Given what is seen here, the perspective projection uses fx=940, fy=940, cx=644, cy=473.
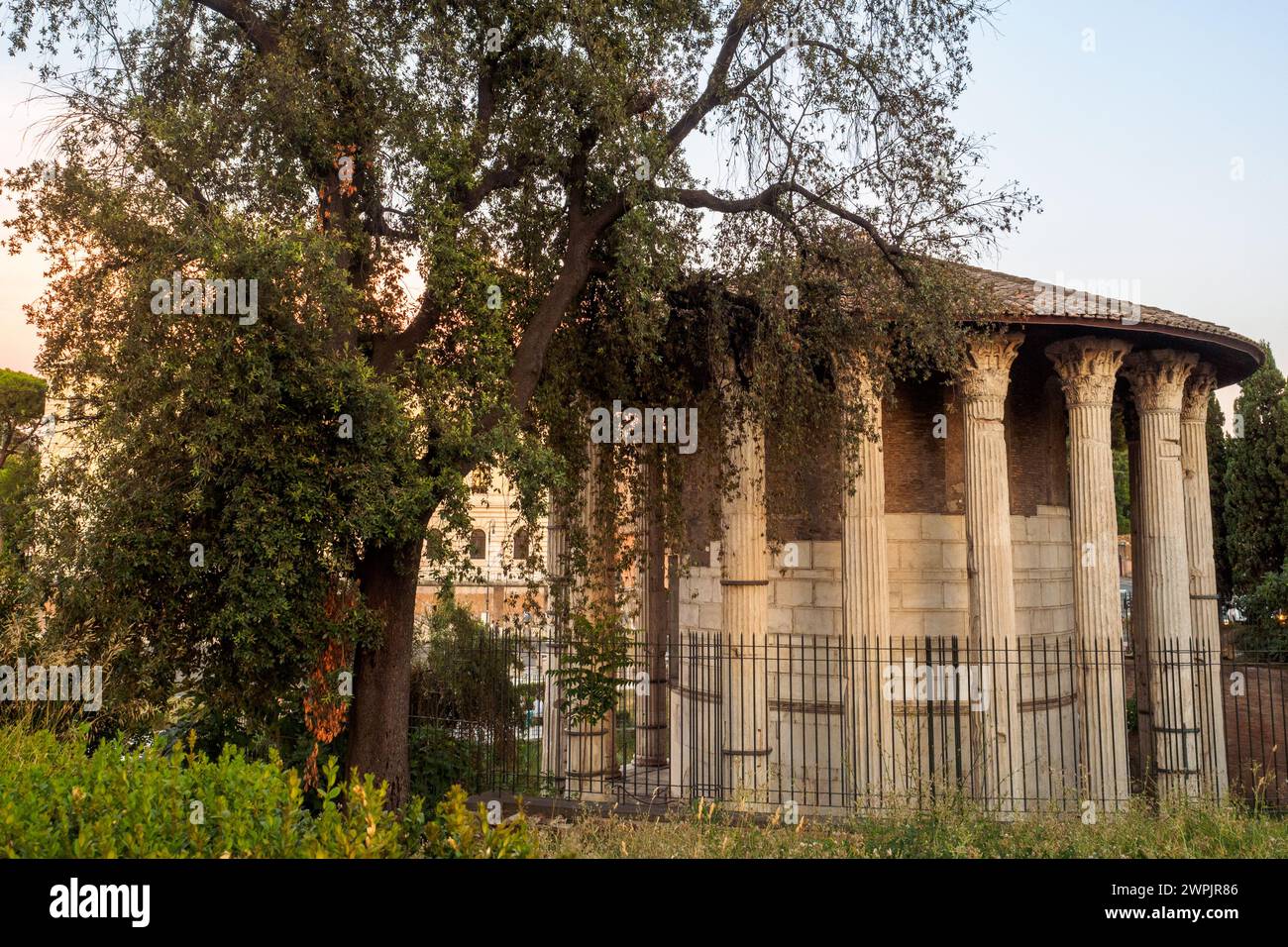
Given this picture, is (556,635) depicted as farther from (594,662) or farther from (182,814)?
(182,814)

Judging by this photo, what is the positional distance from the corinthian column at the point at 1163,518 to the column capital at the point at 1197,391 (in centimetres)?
108

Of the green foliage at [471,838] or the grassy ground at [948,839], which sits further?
the grassy ground at [948,839]

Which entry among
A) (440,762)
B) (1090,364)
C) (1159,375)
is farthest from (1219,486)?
(440,762)

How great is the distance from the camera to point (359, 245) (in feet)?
30.5

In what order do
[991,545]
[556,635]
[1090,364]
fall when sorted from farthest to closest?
[1090,364] < [991,545] < [556,635]

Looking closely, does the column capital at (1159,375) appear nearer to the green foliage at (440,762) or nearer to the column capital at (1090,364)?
the column capital at (1090,364)

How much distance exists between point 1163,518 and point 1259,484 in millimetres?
18598

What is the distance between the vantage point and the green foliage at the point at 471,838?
402 cm

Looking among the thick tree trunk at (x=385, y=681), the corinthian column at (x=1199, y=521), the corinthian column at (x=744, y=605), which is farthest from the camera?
the corinthian column at (x=1199, y=521)

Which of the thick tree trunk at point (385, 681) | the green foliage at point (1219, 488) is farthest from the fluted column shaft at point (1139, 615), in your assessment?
the green foliage at point (1219, 488)

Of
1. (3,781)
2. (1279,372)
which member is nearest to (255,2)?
(3,781)

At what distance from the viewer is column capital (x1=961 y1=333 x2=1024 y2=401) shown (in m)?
12.5
